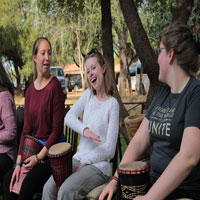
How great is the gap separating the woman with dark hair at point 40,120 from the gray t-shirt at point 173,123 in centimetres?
114

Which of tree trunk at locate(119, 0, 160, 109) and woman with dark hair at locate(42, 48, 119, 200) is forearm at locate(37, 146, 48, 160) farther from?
tree trunk at locate(119, 0, 160, 109)

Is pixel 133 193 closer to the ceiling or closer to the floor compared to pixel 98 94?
closer to the floor

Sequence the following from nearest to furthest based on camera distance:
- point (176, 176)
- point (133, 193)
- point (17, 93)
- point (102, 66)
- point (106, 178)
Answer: point (176, 176) → point (133, 193) → point (106, 178) → point (102, 66) → point (17, 93)

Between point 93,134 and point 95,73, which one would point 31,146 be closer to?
point 93,134

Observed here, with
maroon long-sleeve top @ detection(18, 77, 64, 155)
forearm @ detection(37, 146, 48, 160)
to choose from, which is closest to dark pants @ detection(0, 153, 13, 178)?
maroon long-sleeve top @ detection(18, 77, 64, 155)

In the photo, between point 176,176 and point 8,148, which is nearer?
point 176,176

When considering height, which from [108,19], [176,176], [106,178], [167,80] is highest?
[108,19]

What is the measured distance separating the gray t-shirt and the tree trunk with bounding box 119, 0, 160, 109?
2.61 m

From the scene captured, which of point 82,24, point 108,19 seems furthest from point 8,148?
point 82,24

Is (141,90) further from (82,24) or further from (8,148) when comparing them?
(8,148)

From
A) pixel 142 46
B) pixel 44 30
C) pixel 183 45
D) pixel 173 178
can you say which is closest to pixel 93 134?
pixel 173 178

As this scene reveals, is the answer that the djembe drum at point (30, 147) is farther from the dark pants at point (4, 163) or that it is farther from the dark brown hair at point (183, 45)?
the dark brown hair at point (183, 45)

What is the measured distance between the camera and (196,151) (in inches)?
62.2

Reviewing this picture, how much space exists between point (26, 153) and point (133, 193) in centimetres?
133
